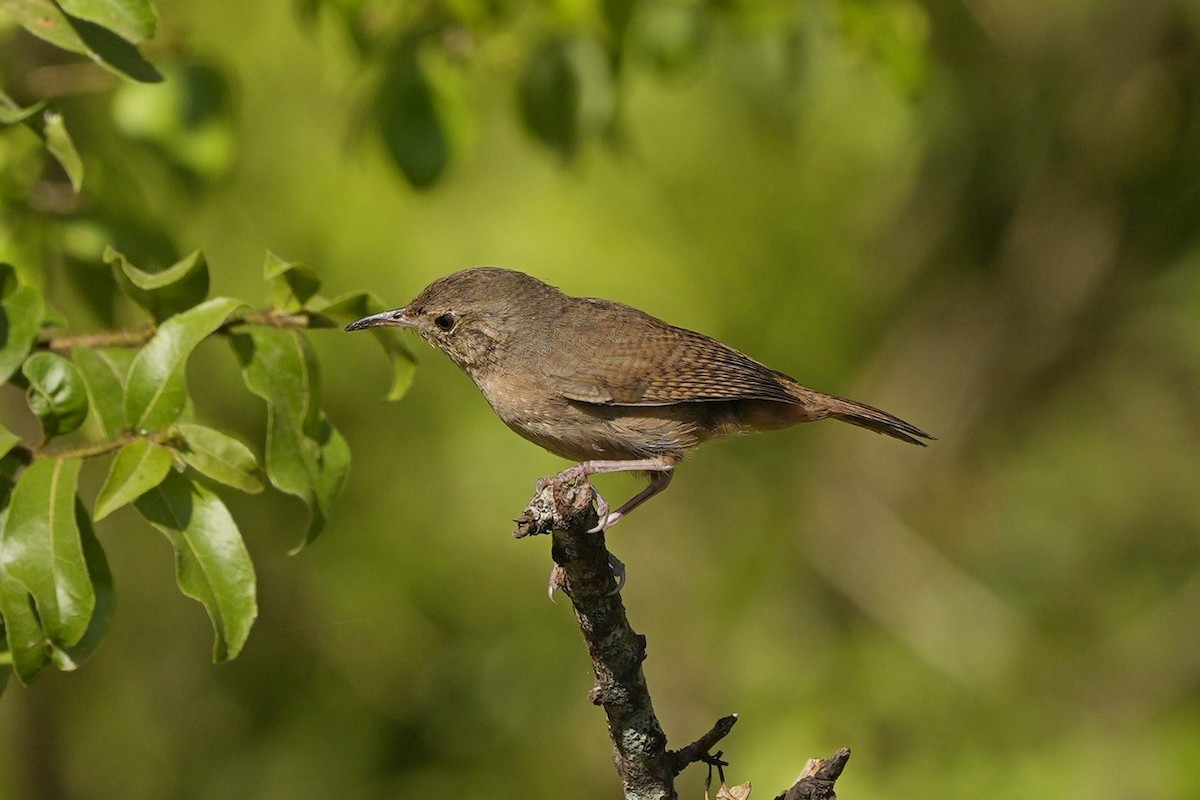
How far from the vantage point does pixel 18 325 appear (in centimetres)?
281

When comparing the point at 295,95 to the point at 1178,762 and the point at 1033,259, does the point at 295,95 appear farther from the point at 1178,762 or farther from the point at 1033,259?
the point at 1178,762

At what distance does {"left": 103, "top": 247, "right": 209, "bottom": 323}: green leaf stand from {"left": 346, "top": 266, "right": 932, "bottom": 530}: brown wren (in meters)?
0.78

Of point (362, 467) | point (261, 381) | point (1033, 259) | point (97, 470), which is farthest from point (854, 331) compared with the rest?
point (261, 381)

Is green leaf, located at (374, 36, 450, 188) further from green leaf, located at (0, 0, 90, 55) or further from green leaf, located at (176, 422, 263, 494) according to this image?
green leaf, located at (176, 422, 263, 494)

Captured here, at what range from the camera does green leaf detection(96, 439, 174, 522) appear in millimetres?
2588

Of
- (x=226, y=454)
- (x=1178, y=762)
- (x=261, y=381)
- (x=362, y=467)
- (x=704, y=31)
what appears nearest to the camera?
(x=226, y=454)

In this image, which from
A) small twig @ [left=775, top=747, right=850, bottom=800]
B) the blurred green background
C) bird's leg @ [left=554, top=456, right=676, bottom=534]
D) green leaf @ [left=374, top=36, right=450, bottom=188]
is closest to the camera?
small twig @ [left=775, top=747, right=850, bottom=800]

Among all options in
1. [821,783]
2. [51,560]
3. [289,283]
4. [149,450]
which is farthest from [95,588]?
[821,783]

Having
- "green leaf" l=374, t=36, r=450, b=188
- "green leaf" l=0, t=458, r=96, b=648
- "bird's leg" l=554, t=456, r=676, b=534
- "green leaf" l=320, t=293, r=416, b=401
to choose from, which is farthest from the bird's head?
"green leaf" l=0, t=458, r=96, b=648

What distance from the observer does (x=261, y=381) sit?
3.02 metres

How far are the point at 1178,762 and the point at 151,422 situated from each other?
5288 mm

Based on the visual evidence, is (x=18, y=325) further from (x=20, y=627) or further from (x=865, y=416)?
(x=865, y=416)

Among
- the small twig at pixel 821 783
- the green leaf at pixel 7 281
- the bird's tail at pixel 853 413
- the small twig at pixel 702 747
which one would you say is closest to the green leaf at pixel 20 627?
the green leaf at pixel 7 281

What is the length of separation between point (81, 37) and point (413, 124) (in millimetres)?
1261
